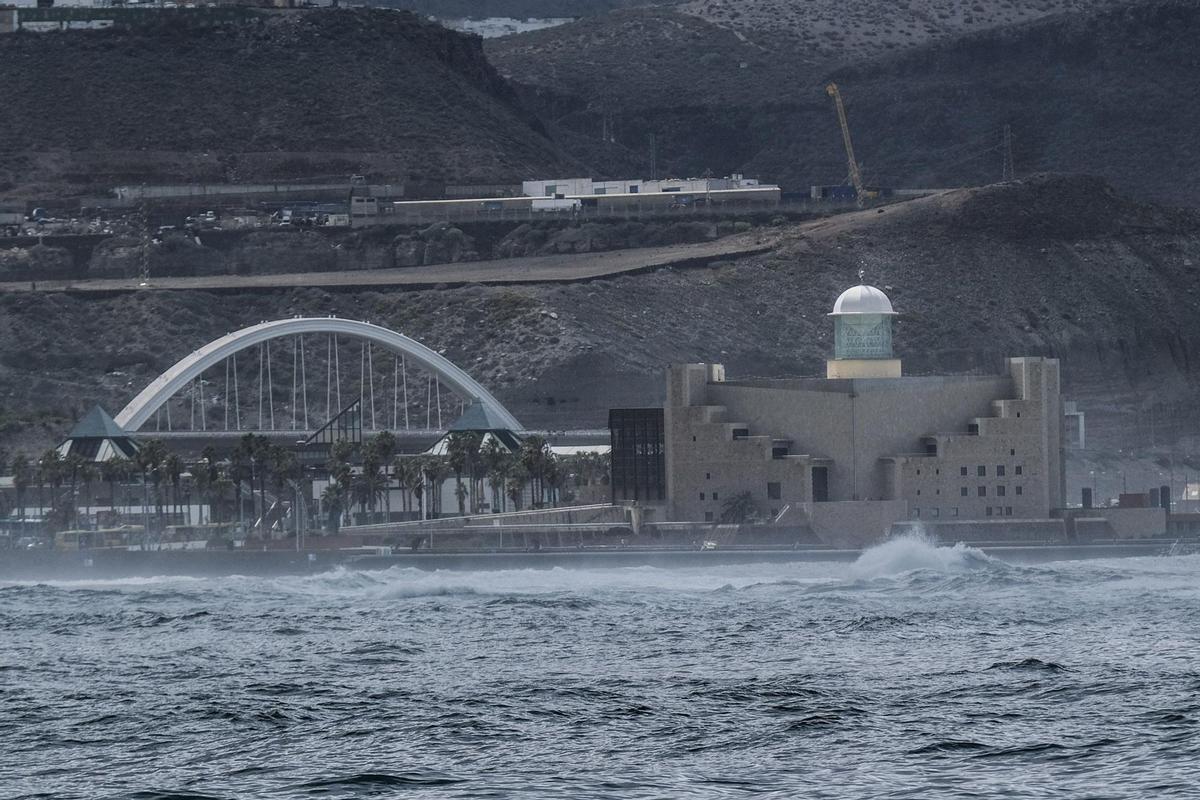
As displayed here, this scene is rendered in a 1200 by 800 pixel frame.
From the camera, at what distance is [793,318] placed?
566ft

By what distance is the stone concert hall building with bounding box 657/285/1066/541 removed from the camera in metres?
112

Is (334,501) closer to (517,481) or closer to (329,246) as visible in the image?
(517,481)

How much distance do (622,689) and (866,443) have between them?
4785 cm

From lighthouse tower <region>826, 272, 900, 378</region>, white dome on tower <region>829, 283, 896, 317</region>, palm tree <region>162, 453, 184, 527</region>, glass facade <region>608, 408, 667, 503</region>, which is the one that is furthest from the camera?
palm tree <region>162, 453, 184, 527</region>

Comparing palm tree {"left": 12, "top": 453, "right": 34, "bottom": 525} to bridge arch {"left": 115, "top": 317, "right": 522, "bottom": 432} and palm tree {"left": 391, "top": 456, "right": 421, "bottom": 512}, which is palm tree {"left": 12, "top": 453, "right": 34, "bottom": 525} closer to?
bridge arch {"left": 115, "top": 317, "right": 522, "bottom": 432}

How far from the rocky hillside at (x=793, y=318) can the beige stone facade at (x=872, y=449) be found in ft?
137

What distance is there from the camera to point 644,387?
156500mm

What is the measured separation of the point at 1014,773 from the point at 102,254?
145 m

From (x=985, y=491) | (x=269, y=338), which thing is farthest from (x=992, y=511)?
(x=269, y=338)

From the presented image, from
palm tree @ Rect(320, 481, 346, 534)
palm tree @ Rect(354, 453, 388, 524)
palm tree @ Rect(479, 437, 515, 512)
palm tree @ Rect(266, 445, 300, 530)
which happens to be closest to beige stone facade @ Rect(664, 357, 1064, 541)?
Answer: palm tree @ Rect(479, 437, 515, 512)

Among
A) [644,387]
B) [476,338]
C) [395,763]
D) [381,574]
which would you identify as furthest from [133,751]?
[476,338]

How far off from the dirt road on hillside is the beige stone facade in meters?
61.4

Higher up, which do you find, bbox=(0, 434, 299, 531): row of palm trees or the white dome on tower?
the white dome on tower

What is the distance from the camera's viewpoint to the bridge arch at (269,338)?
135 meters
